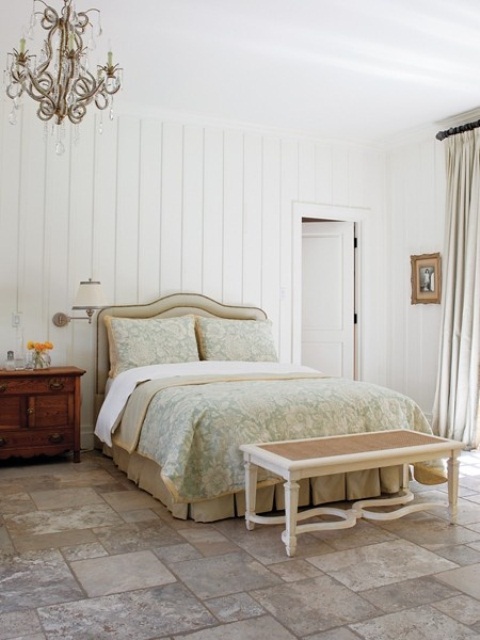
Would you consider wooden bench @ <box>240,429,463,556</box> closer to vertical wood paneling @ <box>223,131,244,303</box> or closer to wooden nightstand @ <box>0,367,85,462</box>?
Answer: wooden nightstand @ <box>0,367,85,462</box>

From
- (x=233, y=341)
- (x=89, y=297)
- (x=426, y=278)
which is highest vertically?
(x=426, y=278)

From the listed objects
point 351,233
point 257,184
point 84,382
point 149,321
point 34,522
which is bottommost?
point 34,522

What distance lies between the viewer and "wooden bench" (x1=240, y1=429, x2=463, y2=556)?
277 cm

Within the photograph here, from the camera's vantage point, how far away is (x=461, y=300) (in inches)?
213

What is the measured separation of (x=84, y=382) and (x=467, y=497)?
3056 millimetres

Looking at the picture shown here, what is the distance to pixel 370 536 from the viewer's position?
3.03m

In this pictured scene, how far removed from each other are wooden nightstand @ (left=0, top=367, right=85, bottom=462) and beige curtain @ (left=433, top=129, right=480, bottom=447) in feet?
10.3

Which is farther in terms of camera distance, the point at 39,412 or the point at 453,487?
the point at 39,412

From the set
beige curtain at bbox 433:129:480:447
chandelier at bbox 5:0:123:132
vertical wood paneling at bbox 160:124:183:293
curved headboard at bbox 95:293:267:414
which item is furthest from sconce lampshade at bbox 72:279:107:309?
beige curtain at bbox 433:129:480:447

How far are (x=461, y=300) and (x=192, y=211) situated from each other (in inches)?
98.0

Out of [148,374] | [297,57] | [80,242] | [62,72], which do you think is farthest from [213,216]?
[62,72]

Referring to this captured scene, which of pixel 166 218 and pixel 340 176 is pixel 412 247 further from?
pixel 166 218

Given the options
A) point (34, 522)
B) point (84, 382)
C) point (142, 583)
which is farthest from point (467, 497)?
point (84, 382)

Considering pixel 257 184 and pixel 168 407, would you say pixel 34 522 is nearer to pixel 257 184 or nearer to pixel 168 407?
pixel 168 407
